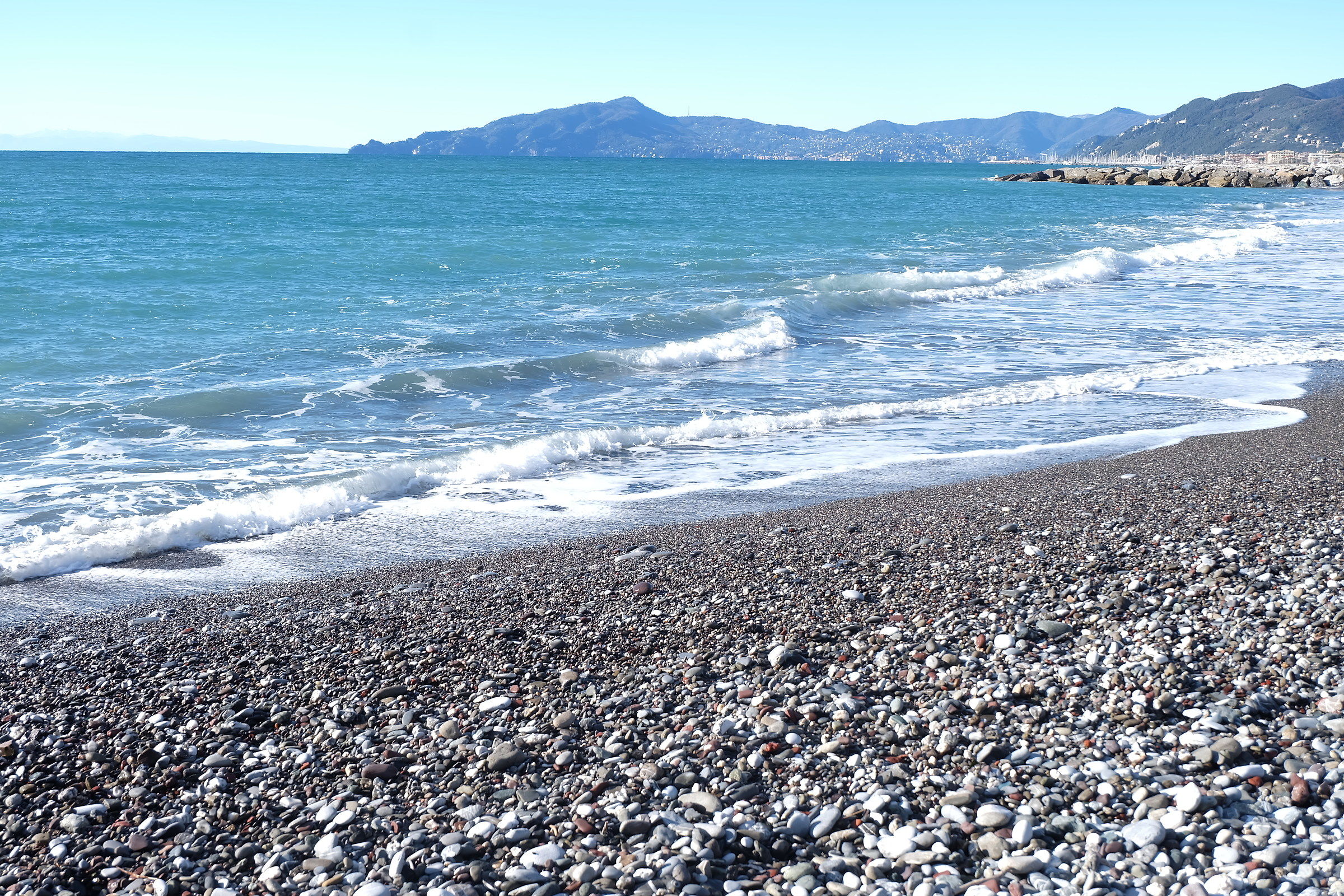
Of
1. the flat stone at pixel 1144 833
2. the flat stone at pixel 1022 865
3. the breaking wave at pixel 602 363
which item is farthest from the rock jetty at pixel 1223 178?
the flat stone at pixel 1022 865

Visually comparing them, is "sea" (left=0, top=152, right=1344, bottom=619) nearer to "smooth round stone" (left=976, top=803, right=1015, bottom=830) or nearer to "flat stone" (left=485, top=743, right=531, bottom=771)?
"flat stone" (left=485, top=743, right=531, bottom=771)

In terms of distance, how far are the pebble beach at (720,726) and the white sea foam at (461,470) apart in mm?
1402

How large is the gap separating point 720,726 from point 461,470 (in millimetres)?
6084

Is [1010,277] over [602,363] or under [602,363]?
over

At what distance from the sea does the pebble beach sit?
5.43 ft

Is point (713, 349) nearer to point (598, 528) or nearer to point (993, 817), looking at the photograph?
point (598, 528)

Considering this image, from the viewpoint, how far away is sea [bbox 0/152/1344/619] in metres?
8.62

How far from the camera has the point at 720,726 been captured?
176 inches

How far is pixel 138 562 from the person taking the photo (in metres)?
7.58

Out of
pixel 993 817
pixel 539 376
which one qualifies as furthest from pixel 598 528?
pixel 539 376

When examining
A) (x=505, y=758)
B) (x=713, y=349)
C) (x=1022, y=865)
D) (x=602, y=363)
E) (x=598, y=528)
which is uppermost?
(x=713, y=349)

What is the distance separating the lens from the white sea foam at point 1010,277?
77.8ft

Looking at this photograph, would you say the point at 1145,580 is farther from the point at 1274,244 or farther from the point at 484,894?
the point at 1274,244

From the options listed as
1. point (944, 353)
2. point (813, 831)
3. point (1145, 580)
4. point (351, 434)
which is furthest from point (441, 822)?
point (944, 353)
